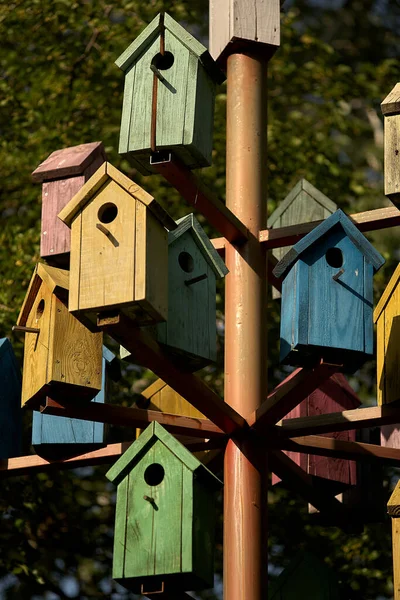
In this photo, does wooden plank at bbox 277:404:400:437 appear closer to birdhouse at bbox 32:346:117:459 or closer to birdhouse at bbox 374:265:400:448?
birdhouse at bbox 374:265:400:448

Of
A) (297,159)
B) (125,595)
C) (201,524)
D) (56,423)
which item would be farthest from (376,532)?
(201,524)

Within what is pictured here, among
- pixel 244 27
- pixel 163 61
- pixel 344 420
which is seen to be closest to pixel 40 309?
pixel 163 61

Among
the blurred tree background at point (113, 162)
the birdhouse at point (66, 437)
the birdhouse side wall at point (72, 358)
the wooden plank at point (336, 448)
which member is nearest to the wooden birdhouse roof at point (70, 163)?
the birdhouse side wall at point (72, 358)

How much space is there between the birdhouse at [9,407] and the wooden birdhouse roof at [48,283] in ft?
1.67

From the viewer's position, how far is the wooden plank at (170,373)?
4926 millimetres

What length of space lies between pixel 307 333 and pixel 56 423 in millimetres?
1282

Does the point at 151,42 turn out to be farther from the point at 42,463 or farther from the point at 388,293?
the point at 42,463

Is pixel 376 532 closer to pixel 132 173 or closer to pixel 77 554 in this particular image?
pixel 77 554

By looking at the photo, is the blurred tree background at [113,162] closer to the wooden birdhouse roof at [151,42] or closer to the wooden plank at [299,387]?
the wooden plank at [299,387]

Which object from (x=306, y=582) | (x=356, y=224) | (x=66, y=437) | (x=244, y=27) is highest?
(x=244, y=27)

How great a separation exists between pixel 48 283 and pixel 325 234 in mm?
1055

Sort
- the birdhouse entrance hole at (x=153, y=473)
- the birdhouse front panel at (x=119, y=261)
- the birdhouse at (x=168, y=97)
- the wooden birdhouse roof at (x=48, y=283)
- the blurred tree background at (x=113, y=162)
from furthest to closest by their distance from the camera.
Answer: the blurred tree background at (x=113, y=162) < the wooden birdhouse roof at (x=48, y=283) < the birdhouse at (x=168, y=97) < the birdhouse entrance hole at (x=153, y=473) < the birdhouse front panel at (x=119, y=261)

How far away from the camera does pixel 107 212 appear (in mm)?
5242

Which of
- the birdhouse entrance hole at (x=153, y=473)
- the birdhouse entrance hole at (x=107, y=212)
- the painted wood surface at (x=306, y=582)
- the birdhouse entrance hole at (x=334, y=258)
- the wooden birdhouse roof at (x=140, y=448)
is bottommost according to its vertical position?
the painted wood surface at (x=306, y=582)
